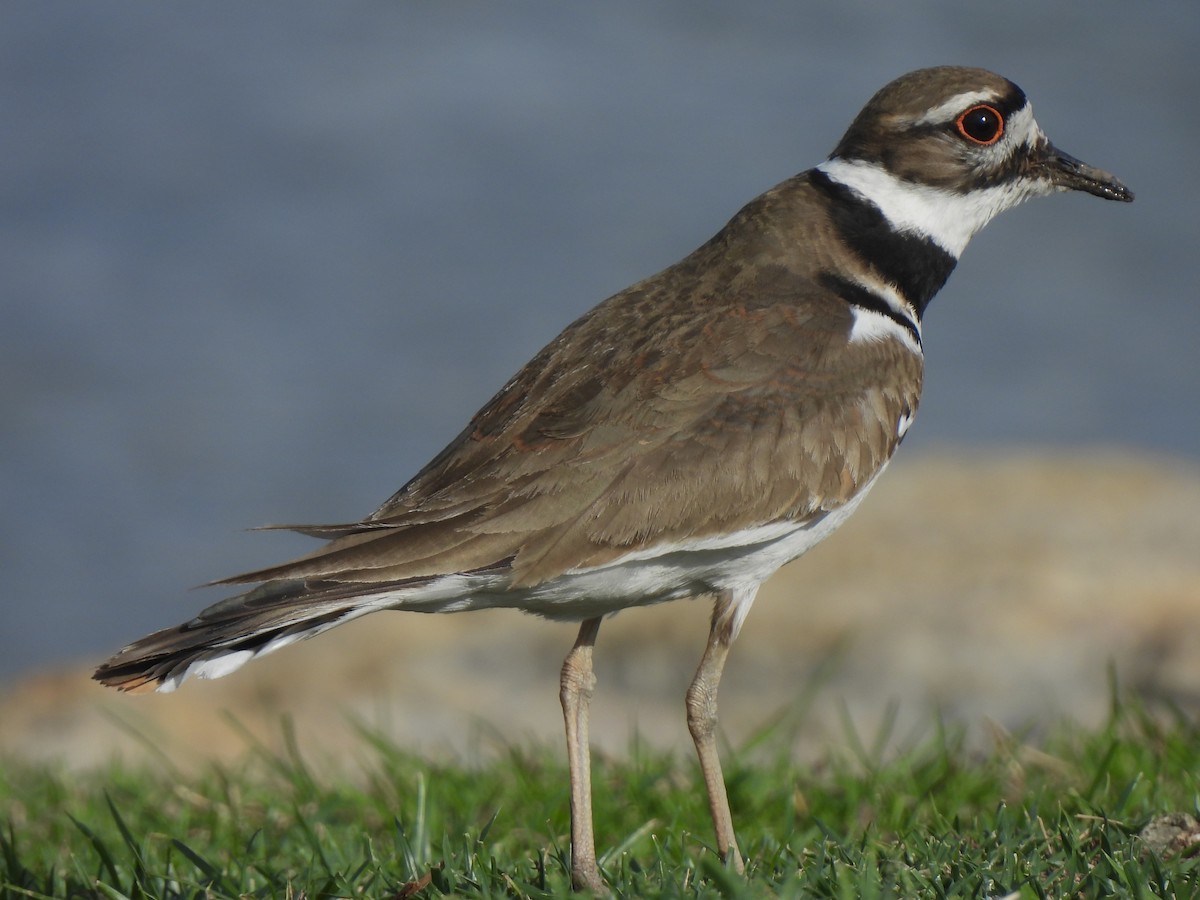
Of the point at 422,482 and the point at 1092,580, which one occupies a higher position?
the point at 422,482

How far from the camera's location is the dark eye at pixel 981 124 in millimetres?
4961

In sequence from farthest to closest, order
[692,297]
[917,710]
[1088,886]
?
[917,710]
[692,297]
[1088,886]

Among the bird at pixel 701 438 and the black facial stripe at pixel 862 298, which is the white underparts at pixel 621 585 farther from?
the black facial stripe at pixel 862 298

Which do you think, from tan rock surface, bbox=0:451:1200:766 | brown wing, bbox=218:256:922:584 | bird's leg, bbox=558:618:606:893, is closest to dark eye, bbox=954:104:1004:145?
brown wing, bbox=218:256:922:584

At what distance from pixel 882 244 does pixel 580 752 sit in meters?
1.90

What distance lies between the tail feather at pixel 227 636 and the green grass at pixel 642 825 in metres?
0.58

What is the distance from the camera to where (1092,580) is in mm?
8281

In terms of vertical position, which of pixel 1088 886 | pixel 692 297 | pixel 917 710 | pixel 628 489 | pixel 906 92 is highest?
pixel 906 92

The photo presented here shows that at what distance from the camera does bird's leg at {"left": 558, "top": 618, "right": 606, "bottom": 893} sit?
13.5 feet

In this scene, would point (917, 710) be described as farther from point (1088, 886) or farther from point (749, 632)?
point (1088, 886)

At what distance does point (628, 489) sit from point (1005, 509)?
587cm

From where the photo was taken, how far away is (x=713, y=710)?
15.5 feet

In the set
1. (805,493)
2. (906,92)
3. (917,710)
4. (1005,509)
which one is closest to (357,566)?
(805,493)

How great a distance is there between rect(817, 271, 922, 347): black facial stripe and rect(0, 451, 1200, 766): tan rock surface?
120 inches
